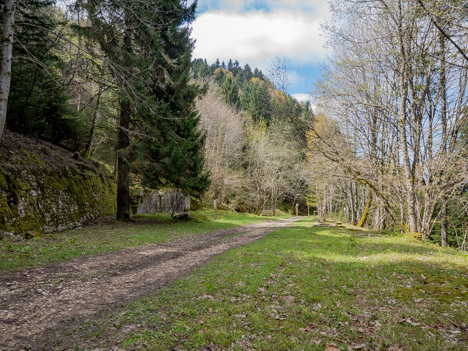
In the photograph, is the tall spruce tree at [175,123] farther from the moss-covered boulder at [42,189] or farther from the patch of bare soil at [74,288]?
the patch of bare soil at [74,288]

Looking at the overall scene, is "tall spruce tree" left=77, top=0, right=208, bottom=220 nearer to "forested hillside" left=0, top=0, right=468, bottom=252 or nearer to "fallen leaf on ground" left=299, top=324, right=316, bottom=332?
"forested hillside" left=0, top=0, right=468, bottom=252

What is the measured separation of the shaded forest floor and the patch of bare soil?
0.19 m

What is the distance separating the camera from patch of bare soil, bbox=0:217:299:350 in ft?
11.6

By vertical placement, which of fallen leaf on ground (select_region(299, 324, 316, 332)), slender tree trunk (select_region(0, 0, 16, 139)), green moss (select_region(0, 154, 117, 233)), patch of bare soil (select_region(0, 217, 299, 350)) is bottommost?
patch of bare soil (select_region(0, 217, 299, 350))

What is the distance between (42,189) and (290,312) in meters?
10.9

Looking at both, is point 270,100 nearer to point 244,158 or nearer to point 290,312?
point 290,312

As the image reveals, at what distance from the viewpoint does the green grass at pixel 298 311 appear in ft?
11.2

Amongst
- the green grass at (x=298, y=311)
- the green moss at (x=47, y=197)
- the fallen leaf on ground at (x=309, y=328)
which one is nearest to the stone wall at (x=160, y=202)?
the green moss at (x=47, y=197)

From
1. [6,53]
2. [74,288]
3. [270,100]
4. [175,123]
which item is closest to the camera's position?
[74,288]

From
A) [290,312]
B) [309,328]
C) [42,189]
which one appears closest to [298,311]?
[290,312]

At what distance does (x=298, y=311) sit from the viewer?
171 inches

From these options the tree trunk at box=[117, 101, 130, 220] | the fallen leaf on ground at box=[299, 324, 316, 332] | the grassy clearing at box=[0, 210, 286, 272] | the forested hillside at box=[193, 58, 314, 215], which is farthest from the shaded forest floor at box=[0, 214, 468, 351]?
the forested hillside at box=[193, 58, 314, 215]

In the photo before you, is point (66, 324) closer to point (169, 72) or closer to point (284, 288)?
point (284, 288)

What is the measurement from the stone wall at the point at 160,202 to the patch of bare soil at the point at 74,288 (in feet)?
42.3
